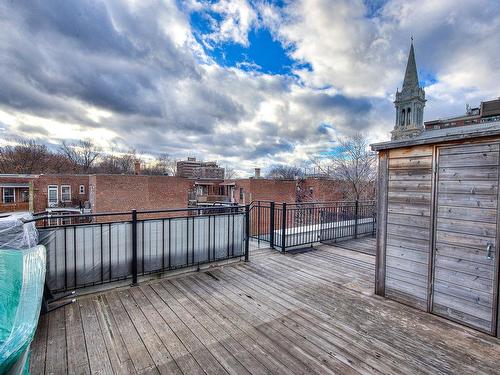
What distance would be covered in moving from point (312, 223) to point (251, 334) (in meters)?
4.22

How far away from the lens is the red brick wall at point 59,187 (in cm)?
2044

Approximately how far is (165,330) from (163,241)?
5.20ft

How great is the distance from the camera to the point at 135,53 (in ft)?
29.6

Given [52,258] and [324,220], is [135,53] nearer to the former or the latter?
[52,258]

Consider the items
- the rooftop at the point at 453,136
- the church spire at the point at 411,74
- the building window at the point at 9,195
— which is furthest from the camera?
the church spire at the point at 411,74

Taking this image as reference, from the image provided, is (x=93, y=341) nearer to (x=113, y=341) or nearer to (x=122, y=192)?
(x=113, y=341)

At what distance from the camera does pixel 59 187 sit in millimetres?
21703

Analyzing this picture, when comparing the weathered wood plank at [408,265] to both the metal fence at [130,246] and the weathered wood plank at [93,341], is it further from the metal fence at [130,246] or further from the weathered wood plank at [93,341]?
the weathered wood plank at [93,341]

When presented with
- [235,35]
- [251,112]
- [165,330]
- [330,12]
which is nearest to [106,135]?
[251,112]

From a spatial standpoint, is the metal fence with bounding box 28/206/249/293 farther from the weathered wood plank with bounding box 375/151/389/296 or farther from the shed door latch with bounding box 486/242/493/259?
the shed door latch with bounding box 486/242/493/259

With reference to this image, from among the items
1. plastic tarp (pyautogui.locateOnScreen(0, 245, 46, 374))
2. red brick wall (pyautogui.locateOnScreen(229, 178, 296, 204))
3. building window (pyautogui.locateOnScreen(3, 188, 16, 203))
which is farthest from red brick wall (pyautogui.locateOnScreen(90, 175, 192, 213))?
plastic tarp (pyautogui.locateOnScreen(0, 245, 46, 374))

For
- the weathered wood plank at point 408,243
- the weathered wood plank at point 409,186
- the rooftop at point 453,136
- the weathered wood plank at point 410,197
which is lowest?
the weathered wood plank at point 408,243

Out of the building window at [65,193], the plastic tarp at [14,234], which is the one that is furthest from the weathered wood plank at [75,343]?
the building window at [65,193]

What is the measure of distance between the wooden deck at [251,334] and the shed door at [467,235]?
247 mm
